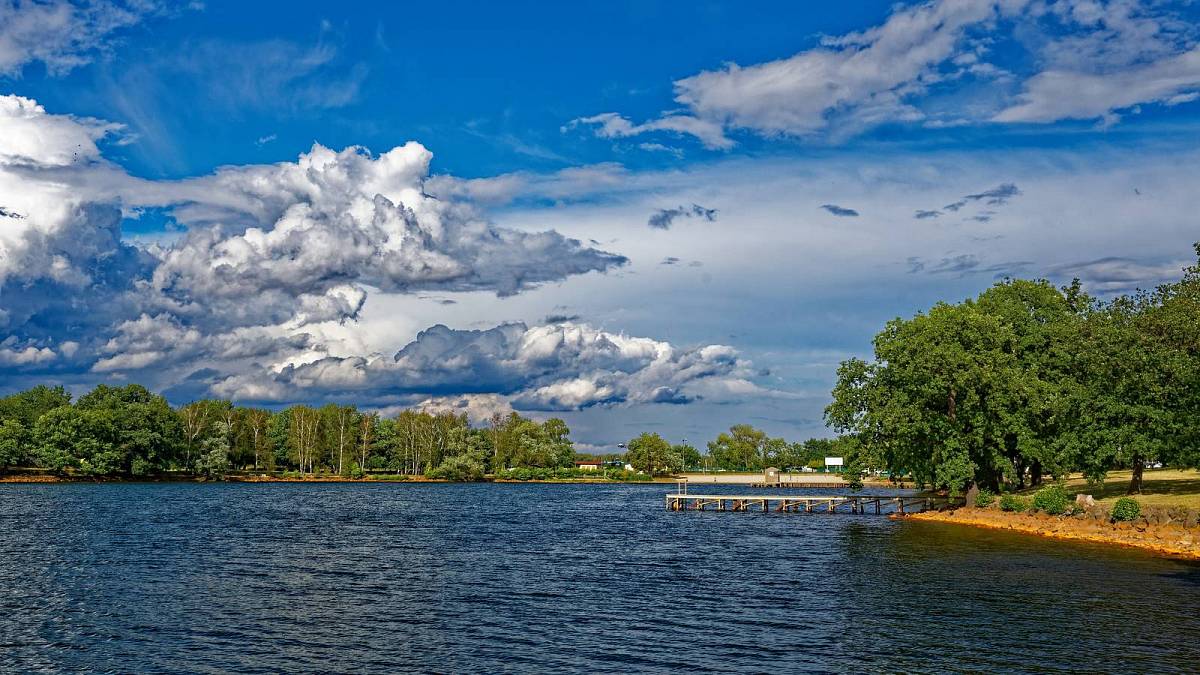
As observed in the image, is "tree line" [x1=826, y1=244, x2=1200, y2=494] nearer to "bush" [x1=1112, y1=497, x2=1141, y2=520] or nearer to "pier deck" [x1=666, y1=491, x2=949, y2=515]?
"bush" [x1=1112, y1=497, x2=1141, y2=520]

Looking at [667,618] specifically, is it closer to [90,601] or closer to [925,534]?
[90,601]

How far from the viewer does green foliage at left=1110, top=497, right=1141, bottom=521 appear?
6344cm

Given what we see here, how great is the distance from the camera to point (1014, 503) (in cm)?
7931

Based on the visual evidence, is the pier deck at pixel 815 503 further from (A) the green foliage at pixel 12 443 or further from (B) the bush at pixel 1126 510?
(A) the green foliage at pixel 12 443

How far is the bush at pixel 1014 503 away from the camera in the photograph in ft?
258

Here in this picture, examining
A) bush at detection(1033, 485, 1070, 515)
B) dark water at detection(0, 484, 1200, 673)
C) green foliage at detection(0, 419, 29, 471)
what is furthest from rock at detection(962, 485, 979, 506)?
green foliage at detection(0, 419, 29, 471)

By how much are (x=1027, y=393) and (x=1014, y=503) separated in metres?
10.2

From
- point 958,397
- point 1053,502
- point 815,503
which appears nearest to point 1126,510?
point 1053,502

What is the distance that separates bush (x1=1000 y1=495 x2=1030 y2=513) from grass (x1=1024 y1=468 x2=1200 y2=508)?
5783 mm

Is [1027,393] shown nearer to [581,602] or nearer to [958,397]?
[958,397]

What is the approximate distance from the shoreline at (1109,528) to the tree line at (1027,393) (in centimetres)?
502

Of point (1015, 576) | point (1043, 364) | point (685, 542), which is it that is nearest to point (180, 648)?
point (1015, 576)

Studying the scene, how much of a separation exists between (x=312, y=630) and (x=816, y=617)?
70.0 feet

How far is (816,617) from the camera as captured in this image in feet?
126
